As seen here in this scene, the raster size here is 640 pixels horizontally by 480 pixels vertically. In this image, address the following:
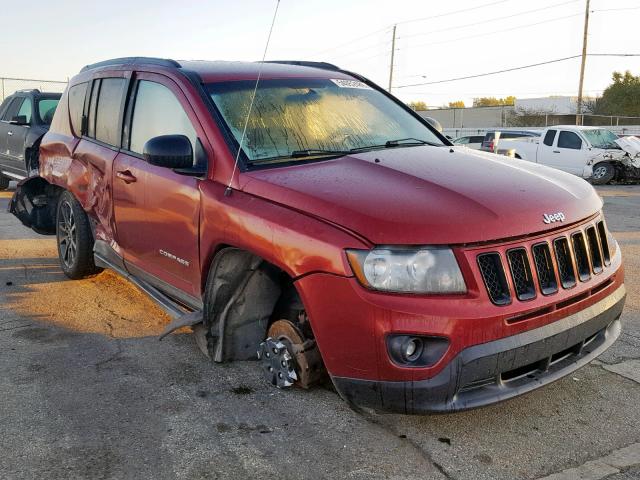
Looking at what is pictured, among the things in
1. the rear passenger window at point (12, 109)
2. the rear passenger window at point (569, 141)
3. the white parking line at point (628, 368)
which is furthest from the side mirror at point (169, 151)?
the rear passenger window at point (569, 141)

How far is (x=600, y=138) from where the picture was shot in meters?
18.7

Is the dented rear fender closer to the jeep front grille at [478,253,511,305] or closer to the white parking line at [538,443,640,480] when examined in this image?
the jeep front grille at [478,253,511,305]

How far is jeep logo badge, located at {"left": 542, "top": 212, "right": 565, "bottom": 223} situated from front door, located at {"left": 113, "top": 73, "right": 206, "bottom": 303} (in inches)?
72.3

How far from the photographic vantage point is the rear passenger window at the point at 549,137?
1906 centimetres

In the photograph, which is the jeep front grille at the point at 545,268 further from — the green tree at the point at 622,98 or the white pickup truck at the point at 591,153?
the green tree at the point at 622,98

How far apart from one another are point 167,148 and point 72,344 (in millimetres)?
1755

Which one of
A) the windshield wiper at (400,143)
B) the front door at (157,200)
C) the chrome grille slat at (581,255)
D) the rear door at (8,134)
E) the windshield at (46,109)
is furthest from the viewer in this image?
the rear door at (8,134)

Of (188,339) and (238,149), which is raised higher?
(238,149)

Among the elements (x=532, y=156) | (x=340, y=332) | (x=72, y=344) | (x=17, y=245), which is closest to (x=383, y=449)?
(x=340, y=332)

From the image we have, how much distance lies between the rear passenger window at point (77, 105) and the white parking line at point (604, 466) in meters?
4.51

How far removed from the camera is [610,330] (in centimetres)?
342

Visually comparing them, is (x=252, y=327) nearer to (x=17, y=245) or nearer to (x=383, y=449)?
(x=383, y=449)

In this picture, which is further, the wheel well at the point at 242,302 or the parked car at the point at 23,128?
the parked car at the point at 23,128

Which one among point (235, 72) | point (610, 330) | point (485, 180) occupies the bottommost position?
Result: point (610, 330)
